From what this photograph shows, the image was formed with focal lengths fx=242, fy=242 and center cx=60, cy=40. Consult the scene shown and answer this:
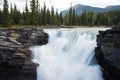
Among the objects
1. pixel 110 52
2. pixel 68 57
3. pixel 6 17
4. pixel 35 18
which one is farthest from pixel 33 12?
pixel 110 52

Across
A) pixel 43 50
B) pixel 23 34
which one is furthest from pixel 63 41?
pixel 23 34

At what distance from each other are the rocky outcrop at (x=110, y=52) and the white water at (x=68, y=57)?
1.56 metres

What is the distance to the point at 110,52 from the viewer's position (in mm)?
27078

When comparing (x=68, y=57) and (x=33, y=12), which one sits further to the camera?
(x=33, y=12)

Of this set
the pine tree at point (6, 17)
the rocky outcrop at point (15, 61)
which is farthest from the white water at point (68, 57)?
the pine tree at point (6, 17)

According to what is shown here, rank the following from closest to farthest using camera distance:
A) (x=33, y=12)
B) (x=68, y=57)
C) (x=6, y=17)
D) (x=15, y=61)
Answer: (x=15, y=61)
(x=68, y=57)
(x=6, y=17)
(x=33, y=12)

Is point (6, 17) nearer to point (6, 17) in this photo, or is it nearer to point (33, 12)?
point (6, 17)

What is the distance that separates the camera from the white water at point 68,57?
3122cm

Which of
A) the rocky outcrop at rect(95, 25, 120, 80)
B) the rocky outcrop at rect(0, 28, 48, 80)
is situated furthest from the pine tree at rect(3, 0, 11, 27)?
the rocky outcrop at rect(95, 25, 120, 80)

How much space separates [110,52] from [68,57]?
30.4 ft

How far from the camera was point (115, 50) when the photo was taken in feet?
87.4

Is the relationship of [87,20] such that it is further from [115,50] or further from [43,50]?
[115,50]

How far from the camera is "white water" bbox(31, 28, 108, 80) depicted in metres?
31.2

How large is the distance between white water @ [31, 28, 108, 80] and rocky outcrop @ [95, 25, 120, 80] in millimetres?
1565
